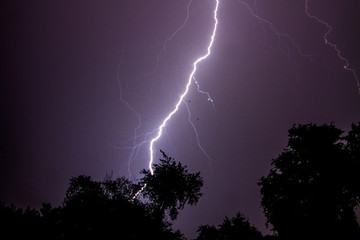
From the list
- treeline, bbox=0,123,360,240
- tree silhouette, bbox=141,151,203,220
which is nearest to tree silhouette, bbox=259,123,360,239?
treeline, bbox=0,123,360,240

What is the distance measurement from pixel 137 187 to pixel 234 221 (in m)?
11.2

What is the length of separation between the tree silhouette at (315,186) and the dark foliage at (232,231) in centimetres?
793

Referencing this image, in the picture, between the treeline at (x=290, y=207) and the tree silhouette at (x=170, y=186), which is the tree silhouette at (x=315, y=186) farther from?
the tree silhouette at (x=170, y=186)

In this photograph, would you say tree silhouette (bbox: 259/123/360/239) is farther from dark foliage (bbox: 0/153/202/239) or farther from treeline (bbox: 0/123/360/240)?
dark foliage (bbox: 0/153/202/239)

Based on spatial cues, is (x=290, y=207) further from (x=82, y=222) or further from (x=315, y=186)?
(x=82, y=222)

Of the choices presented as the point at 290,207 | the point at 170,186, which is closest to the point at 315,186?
the point at 290,207

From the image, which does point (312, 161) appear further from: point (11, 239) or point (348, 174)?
point (11, 239)

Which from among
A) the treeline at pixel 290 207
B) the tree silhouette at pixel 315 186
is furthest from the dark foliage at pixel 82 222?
the tree silhouette at pixel 315 186

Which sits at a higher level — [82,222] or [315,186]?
[315,186]

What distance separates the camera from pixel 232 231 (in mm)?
20422

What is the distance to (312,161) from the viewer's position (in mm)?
12297

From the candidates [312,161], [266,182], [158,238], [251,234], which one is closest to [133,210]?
[158,238]

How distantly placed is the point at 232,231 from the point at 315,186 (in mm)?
11926

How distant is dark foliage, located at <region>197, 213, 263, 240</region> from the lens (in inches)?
782
